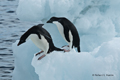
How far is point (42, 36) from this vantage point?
3.84 metres

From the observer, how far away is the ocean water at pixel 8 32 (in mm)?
6156

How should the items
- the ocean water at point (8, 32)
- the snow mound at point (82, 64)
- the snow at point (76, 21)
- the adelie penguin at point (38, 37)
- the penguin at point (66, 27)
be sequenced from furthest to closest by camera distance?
the ocean water at point (8, 32) < the snow at point (76, 21) < the penguin at point (66, 27) < the adelie penguin at point (38, 37) < the snow mound at point (82, 64)

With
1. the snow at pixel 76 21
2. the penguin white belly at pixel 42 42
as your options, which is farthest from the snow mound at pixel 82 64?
the snow at pixel 76 21

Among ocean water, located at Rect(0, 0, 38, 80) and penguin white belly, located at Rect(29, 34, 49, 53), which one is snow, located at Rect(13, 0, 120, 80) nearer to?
penguin white belly, located at Rect(29, 34, 49, 53)

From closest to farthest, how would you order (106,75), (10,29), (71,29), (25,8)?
(106,75) < (71,29) < (25,8) < (10,29)

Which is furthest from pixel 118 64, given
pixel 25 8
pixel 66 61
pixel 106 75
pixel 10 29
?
pixel 10 29

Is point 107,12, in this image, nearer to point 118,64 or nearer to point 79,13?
point 79,13

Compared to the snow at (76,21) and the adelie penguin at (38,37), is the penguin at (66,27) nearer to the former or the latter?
the adelie penguin at (38,37)

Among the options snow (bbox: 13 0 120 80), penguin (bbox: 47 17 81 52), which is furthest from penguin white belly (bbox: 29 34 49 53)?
snow (bbox: 13 0 120 80)

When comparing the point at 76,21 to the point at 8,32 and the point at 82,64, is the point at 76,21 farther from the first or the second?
the point at 8,32

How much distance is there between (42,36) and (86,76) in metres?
0.79

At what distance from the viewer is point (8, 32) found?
8.35m

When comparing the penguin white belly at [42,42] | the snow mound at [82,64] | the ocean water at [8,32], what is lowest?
the ocean water at [8,32]

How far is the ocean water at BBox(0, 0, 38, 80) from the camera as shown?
20.2 feet
